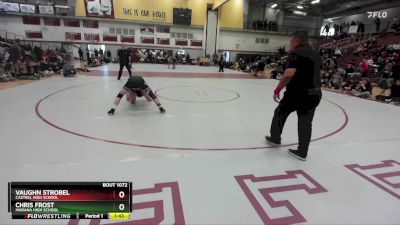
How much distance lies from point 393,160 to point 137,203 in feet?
13.3

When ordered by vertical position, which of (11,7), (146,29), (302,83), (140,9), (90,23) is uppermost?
(140,9)

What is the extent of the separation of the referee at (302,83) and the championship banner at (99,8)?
27.2 m

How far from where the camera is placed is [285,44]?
108 feet

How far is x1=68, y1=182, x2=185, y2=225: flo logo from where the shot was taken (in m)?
2.29

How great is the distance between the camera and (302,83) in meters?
3.53

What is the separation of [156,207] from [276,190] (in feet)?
4.75

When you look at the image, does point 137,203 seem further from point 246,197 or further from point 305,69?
point 305,69

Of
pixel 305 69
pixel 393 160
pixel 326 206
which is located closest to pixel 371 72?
pixel 393 160

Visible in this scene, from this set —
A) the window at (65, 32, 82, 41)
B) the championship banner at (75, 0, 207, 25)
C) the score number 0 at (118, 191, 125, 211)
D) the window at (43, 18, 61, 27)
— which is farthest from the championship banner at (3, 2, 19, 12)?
the score number 0 at (118, 191, 125, 211)

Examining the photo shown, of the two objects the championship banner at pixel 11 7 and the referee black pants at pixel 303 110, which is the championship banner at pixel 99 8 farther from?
the referee black pants at pixel 303 110

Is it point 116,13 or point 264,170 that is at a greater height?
point 116,13
